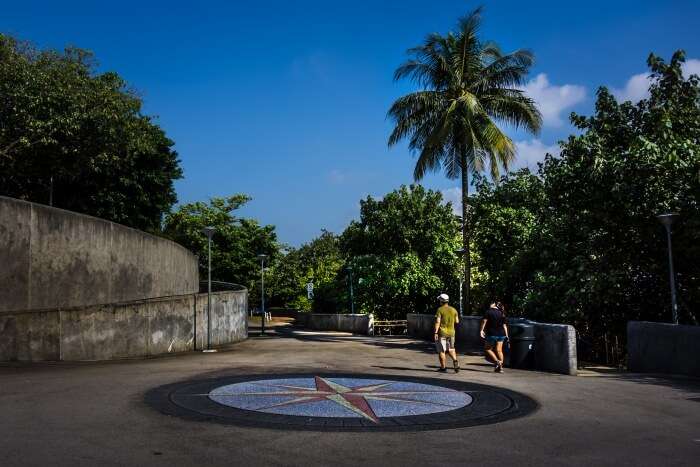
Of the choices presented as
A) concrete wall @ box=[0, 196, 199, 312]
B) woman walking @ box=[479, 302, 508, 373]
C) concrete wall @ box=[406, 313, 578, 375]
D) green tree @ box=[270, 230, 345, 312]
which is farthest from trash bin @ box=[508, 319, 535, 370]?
green tree @ box=[270, 230, 345, 312]

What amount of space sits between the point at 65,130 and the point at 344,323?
61.7 feet

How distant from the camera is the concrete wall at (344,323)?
3425 cm

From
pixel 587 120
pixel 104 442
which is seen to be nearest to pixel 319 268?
pixel 587 120

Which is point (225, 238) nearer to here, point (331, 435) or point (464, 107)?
point (464, 107)

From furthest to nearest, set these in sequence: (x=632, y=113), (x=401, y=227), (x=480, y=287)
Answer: (x=401, y=227) < (x=480, y=287) < (x=632, y=113)

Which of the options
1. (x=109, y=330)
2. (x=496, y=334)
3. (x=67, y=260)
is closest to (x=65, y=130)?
(x=67, y=260)

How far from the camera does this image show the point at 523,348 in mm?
15359

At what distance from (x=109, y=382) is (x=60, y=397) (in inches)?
70.3

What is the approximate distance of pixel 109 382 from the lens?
36.7ft

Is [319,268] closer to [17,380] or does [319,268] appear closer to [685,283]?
[685,283]

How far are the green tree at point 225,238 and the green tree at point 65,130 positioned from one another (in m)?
11.6

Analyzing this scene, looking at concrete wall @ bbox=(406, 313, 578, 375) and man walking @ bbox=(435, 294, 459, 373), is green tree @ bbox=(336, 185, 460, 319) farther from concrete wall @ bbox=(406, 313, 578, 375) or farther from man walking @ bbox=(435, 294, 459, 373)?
man walking @ bbox=(435, 294, 459, 373)

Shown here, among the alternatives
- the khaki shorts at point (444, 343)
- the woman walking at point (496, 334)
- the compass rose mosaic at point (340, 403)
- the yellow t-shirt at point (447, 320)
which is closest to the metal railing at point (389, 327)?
the woman walking at point (496, 334)

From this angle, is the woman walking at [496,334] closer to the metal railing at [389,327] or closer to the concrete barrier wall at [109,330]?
the concrete barrier wall at [109,330]
